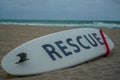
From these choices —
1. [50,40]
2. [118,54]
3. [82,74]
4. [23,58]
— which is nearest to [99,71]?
[82,74]

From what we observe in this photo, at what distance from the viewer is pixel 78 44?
4.30 metres

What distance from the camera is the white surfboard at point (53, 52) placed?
11.7ft

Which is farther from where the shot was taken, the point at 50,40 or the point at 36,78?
the point at 50,40

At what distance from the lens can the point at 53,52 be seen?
390 cm

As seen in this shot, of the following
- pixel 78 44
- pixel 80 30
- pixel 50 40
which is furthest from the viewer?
pixel 80 30

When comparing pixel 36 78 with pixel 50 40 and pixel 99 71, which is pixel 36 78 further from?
pixel 99 71

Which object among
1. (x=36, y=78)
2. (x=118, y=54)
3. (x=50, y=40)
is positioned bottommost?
(x=118, y=54)

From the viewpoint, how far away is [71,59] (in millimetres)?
4059

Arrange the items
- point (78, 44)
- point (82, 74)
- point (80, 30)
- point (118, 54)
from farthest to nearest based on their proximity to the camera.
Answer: point (118, 54) < point (80, 30) < point (78, 44) < point (82, 74)

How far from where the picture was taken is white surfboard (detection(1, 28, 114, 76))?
358 cm

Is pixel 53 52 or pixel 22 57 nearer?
pixel 22 57

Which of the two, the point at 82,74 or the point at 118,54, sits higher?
the point at 82,74

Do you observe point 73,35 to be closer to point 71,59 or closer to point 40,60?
point 71,59

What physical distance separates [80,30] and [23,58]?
1.50 metres
